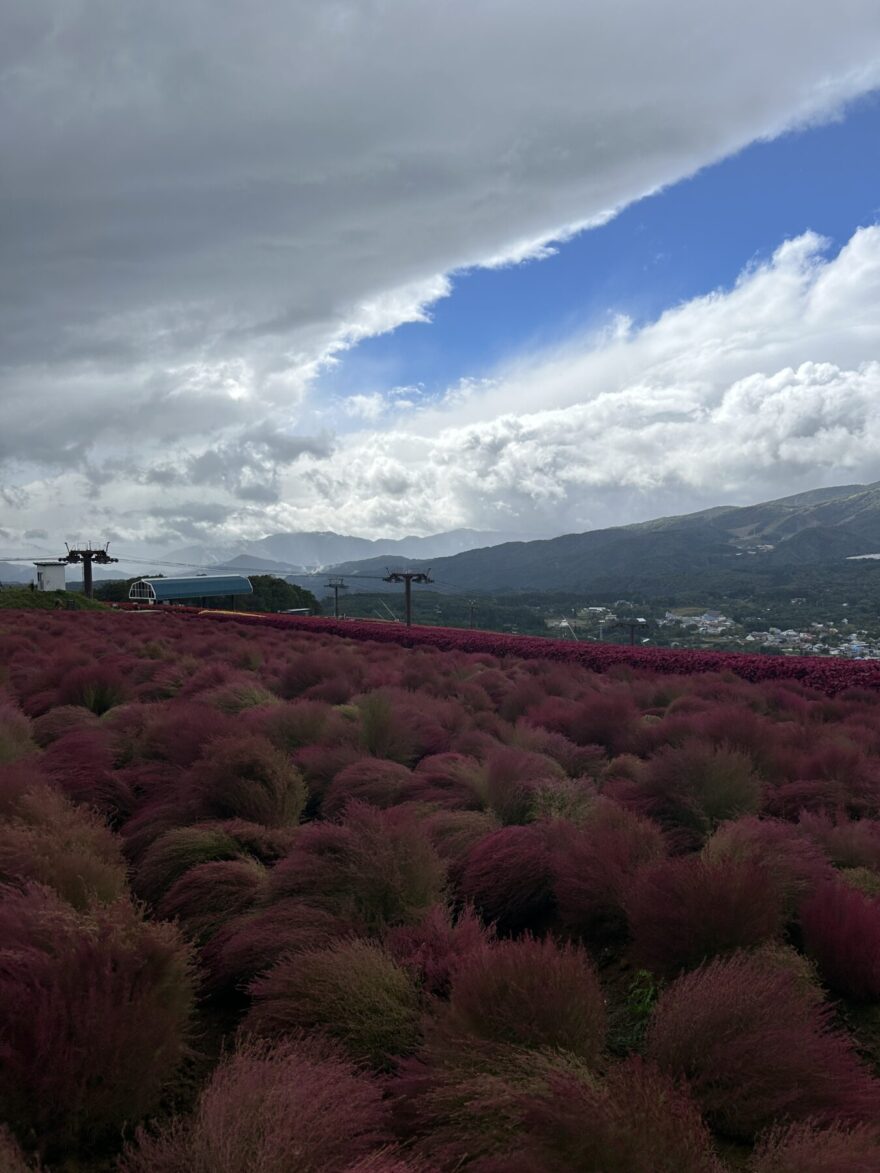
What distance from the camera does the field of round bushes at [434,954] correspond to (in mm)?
2129

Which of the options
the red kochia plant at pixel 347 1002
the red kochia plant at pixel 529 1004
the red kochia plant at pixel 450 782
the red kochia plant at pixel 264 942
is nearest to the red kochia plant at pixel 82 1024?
the red kochia plant at pixel 347 1002

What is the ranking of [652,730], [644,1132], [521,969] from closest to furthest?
[644,1132], [521,969], [652,730]

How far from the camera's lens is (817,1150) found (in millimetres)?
2033

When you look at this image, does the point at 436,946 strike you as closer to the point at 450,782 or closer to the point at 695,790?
the point at 450,782

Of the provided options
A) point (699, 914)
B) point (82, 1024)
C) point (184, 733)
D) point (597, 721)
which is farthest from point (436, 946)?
point (597, 721)

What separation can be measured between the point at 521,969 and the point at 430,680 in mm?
7480

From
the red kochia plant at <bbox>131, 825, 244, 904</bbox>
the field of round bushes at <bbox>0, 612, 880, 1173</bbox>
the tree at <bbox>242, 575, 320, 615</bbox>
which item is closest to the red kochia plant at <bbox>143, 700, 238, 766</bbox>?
the field of round bushes at <bbox>0, 612, 880, 1173</bbox>

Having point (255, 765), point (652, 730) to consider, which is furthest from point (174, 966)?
point (652, 730)

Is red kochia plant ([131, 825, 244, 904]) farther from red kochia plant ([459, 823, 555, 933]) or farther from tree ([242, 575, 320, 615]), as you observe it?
tree ([242, 575, 320, 615])

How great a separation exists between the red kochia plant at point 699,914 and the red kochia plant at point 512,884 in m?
0.59

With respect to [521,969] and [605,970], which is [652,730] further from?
[521,969]

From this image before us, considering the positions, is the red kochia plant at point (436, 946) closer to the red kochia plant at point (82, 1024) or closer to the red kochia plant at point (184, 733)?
the red kochia plant at point (82, 1024)

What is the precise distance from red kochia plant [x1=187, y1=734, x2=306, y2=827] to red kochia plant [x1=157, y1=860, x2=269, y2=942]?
36.0 inches

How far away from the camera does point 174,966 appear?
9.35 ft
